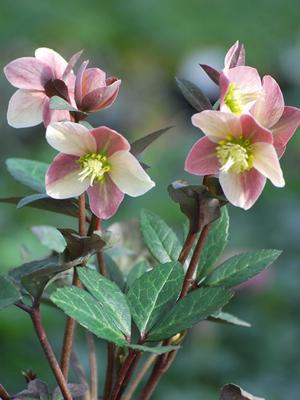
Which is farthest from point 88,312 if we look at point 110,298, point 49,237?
point 49,237

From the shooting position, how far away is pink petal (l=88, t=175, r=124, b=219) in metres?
0.58

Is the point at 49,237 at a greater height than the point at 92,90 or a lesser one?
lesser

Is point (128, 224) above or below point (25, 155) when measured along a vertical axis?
above

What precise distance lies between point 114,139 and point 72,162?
0.04 metres

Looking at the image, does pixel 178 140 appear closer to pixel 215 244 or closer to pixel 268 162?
pixel 215 244

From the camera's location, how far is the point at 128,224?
861 mm

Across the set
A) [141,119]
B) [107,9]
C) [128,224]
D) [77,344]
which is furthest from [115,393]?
[107,9]

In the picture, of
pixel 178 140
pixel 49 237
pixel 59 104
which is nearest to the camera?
pixel 59 104

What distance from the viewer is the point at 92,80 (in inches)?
22.9

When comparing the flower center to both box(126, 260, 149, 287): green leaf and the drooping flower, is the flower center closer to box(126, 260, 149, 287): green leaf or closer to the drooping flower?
the drooping flower

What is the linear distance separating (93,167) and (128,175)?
0.02 m

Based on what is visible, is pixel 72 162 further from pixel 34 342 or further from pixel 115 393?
pixel 34 342

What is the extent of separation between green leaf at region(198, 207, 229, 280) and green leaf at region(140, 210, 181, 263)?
2 centimetres

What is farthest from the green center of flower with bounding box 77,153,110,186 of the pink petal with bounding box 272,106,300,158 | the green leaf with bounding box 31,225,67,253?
the green leaf with bounding box 31,225,67,253
